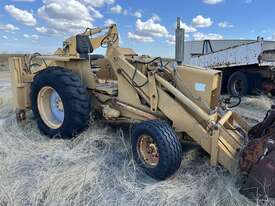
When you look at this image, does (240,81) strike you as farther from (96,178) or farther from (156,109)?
(96,178)

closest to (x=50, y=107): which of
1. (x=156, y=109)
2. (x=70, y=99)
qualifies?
(x=70, y=99)

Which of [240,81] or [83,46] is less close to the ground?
[83,46]

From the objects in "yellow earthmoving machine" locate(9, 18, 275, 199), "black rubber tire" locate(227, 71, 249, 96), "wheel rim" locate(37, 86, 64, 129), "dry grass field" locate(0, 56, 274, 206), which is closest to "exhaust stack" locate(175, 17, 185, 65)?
"yellow earthmoving machine" locate(9, 18, 275, 199)

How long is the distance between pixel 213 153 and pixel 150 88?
3.88ft

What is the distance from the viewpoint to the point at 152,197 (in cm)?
349

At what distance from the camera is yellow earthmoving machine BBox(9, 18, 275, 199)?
3.66 meters

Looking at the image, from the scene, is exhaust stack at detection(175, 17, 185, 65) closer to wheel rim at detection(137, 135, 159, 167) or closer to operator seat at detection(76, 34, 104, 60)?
operator seat at detection(76, 34, 104, 60)

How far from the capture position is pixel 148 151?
159 inches

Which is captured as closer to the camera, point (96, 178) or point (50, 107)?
point (96, 178)

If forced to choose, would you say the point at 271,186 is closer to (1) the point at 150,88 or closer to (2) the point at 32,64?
(1) the point at 150,88

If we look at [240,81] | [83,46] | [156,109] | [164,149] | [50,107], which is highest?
[83,46]

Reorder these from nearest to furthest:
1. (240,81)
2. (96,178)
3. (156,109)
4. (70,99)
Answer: (96,178) < (156,109) < (70,99) < (240,81)

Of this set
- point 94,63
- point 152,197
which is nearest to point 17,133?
point 94,63

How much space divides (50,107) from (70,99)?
0.93 meters
